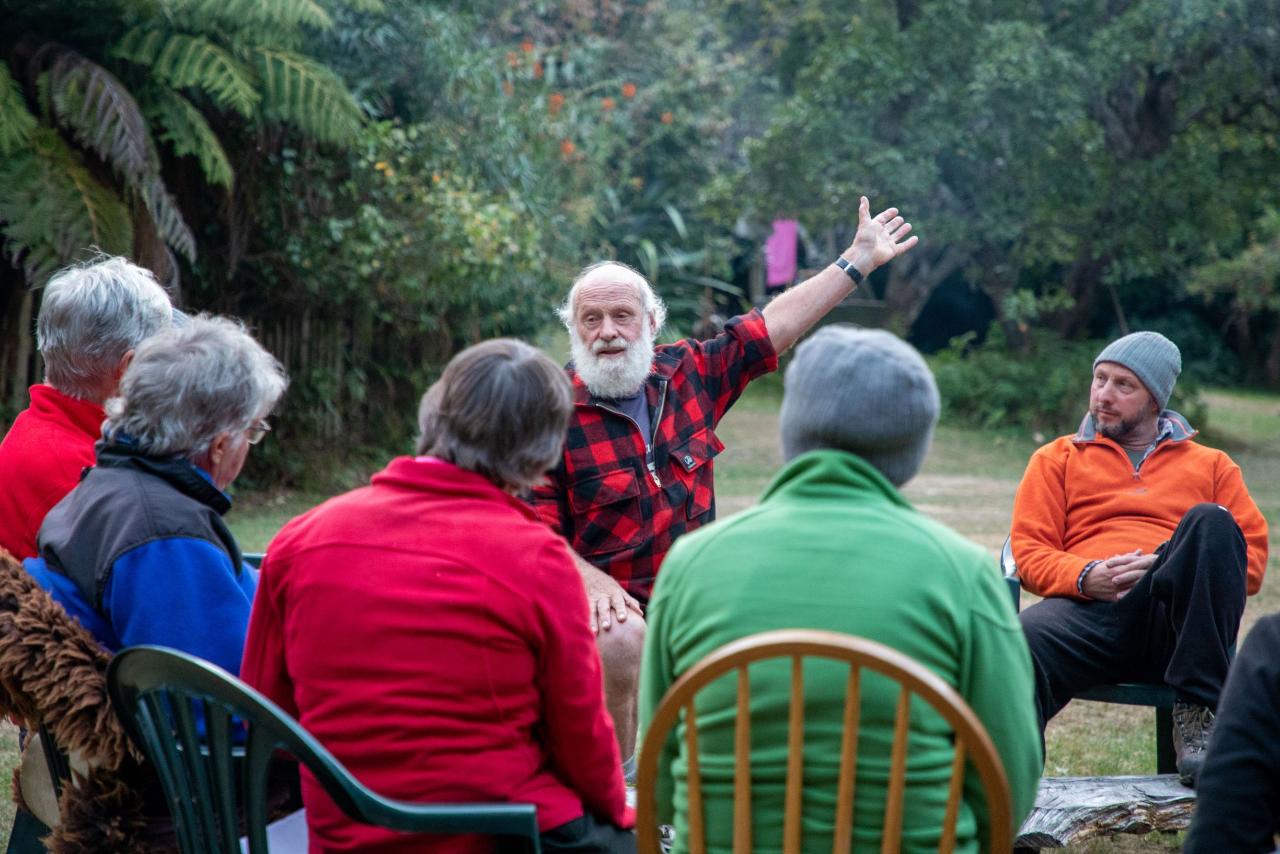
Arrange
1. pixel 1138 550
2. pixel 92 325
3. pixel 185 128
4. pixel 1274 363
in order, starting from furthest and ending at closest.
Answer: pixel 1274 363 < pixel 185 128 < pixel 1138 550 < pixel 92 325

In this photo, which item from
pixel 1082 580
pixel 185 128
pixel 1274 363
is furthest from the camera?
pixel 1274 363

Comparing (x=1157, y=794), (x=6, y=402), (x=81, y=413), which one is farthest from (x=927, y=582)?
(x=6, y=402)

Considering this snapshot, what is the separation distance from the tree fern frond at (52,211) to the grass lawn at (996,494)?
1884 millimetres

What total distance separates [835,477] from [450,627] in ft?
2.10

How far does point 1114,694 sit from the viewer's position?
364 cm

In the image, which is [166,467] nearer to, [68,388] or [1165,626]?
[68,388]

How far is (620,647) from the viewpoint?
3.53 meters

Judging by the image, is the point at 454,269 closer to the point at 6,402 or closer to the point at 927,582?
the point at 6,402

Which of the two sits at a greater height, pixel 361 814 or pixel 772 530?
pixel 772 530

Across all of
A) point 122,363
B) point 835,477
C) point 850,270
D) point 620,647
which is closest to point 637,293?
point 850,270

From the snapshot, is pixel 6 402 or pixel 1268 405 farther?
pixel 1268 405

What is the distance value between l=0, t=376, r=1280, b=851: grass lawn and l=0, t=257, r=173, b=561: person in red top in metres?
Answer: 1.38

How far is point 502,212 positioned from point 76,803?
7.94 meters

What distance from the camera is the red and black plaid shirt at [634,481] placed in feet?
12.5
